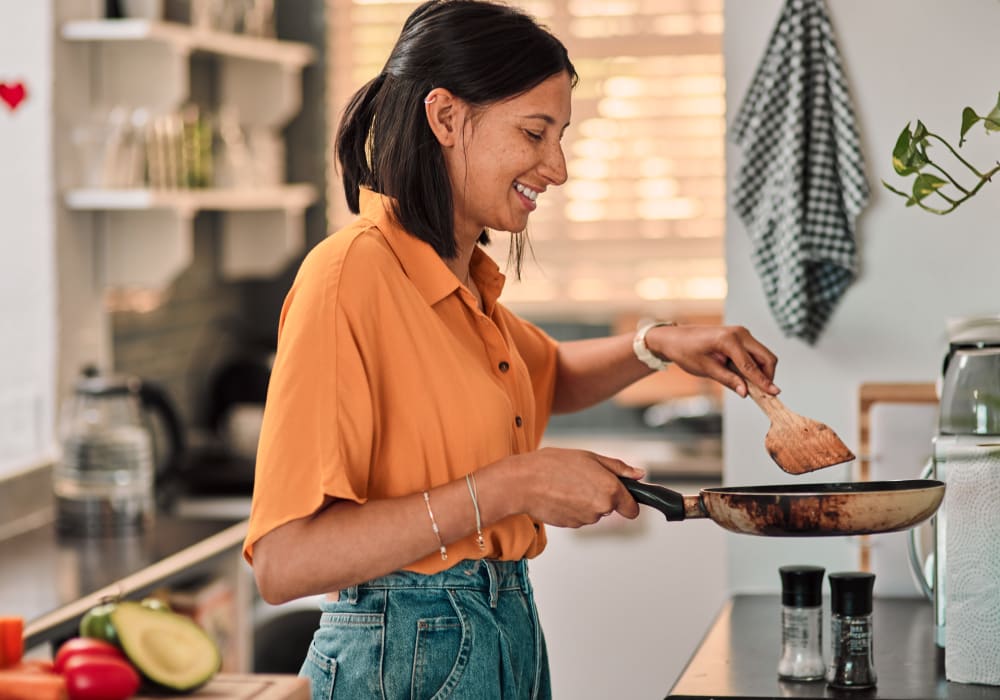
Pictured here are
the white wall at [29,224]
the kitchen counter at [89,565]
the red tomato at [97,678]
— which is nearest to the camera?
the red tomato at [97,678]

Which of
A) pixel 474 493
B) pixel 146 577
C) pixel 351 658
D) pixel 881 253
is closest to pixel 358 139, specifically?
pixel 474 493

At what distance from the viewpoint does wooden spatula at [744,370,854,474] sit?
1.56 m

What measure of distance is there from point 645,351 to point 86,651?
948 mm

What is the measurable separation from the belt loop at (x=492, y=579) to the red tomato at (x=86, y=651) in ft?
1.53

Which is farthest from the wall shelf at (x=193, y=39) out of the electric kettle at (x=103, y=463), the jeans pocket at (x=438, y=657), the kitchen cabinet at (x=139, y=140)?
the jeans pocket at (x=438, y=657)

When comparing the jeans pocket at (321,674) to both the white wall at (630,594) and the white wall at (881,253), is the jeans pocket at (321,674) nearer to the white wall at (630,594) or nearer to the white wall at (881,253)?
the white wall at (881,253)

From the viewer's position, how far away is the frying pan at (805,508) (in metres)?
1.42

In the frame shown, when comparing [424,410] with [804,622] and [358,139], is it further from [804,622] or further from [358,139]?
[804,622]

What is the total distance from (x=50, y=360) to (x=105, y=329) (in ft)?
0.88

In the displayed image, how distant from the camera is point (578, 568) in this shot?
3.62 meters

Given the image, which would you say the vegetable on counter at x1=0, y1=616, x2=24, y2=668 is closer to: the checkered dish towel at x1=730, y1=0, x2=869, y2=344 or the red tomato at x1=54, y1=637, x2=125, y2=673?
the red tomato at x1=54, y1=637, x2=125, y2=673

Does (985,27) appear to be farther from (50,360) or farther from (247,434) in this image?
(247,434)

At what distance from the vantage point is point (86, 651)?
3.85 ft

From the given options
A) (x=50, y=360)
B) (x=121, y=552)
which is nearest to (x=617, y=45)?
(x=50, y=360)
